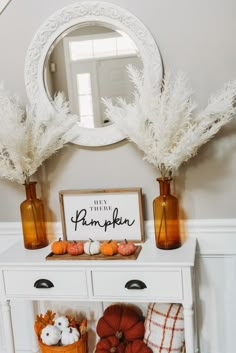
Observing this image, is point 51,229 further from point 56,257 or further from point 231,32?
point 231,32

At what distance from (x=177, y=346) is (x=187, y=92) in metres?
1.12

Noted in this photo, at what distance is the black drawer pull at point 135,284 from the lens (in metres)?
1.95

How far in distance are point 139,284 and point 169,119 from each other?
0.69 meters

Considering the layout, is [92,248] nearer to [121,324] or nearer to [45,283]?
[45,283]

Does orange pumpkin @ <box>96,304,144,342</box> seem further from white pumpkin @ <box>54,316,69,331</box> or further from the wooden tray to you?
the wooden tray

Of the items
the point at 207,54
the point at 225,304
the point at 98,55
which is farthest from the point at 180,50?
the point at 225,304

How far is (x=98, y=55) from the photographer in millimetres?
2119

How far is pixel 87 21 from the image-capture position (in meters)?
2.10

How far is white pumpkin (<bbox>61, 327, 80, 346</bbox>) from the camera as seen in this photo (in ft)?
7.32

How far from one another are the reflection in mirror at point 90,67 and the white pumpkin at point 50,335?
0.97 m

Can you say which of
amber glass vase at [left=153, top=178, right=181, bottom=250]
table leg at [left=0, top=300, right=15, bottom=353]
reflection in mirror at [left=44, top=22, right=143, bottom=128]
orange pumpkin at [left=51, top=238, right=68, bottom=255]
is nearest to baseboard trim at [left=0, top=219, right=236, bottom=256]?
amber glass vase at [left=153, top=178, right=181, bottom=250]

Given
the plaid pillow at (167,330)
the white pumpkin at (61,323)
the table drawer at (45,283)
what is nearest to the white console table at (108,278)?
the table drawer at (45,283)

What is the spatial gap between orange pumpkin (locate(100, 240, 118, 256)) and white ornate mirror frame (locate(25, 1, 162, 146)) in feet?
1.51

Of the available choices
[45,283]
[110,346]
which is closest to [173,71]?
[45,283]
